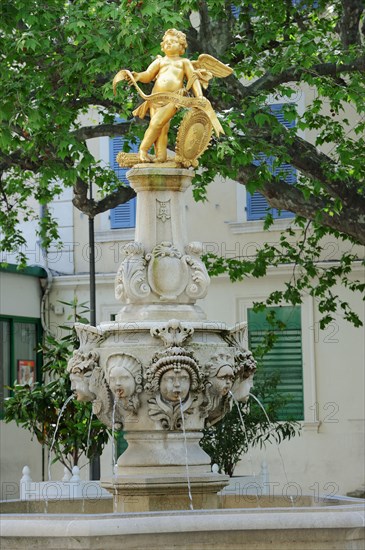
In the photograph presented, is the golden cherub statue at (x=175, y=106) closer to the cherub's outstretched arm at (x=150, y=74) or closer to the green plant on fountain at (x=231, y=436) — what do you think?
the cherub's outstretched arm at (x=150, y=74)

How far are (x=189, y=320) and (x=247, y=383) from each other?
758 mm

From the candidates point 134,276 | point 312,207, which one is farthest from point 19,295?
point 134,276

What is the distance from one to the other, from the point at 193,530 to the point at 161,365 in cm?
195

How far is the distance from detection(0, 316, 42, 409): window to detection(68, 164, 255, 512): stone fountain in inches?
462

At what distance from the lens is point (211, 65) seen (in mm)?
11961

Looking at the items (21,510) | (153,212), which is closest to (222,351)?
(153,212)

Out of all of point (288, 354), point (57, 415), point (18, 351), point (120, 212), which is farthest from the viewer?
point (120, 212)

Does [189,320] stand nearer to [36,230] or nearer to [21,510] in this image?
[21,510]

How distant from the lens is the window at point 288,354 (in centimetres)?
2175

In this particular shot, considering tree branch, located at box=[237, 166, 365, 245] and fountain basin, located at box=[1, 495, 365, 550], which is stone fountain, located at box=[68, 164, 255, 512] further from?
tree branch, located at box=[237, 166, 365, 245]

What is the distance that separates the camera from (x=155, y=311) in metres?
11.1

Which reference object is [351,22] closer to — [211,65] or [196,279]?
[211,65]

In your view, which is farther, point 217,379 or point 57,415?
point 57,415

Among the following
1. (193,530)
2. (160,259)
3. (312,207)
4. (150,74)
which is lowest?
(193,530)
